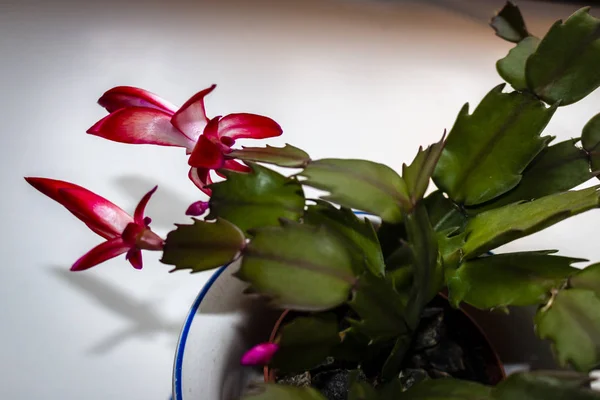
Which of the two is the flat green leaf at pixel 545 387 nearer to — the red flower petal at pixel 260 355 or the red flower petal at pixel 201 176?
the red flower petal at pixel 260 355

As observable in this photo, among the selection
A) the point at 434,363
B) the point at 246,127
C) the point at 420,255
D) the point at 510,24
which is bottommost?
the point at 434,363

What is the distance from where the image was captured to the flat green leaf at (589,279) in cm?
39

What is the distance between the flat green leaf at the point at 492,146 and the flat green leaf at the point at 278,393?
228mm

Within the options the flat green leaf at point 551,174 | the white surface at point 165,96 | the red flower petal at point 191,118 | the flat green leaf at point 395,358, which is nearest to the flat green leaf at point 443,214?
the flat green leaf at point 551,174

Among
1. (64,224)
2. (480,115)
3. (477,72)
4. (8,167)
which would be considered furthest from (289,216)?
(477,72)

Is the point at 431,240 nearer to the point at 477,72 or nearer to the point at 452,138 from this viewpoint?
the point at 452,138

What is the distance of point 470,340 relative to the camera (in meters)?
0.56

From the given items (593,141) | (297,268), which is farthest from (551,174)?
(297,268)

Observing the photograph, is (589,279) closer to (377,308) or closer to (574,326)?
(574,326)

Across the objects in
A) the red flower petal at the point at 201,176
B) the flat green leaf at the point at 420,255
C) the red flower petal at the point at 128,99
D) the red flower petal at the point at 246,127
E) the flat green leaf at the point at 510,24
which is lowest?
the flat green leaf at the point at 420,255

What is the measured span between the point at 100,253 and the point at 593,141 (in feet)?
1.42

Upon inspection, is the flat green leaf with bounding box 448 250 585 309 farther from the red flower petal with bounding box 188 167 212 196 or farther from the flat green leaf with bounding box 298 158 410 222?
the red flower petal with bounding box 188 167 212 196

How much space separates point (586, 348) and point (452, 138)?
21cm

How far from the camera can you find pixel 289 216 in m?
0.46
